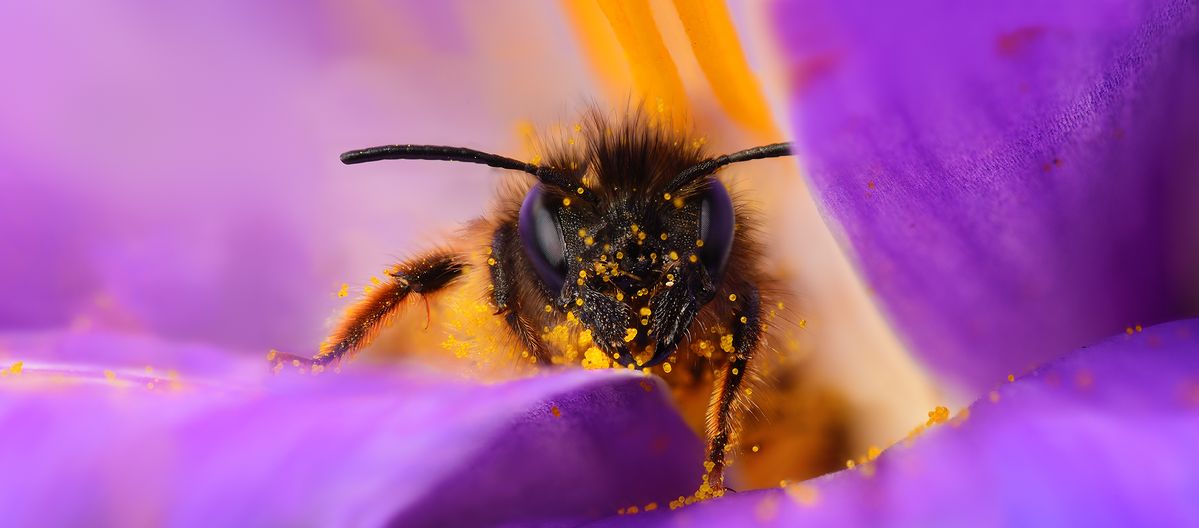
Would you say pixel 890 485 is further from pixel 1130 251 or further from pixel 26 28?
pixel 26 28

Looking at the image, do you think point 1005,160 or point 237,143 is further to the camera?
point 237,143

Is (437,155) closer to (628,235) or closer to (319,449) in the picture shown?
(628,235)

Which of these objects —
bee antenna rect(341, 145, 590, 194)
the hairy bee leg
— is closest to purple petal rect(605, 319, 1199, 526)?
the hairy bee leg

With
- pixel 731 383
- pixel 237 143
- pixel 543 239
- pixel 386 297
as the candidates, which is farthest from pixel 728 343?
pixel 237 143

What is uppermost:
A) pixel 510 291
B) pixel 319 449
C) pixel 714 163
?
pixel 714 163

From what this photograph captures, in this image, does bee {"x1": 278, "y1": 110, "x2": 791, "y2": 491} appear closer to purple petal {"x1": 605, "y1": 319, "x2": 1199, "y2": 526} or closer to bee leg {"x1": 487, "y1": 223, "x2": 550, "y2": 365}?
bee leg {"x1": 487, "y1": 223, "x2": 550, "y2": 365}

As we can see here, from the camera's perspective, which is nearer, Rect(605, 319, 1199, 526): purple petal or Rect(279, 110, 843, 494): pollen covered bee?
Rect(605, 319, 1199, 526): purple petal
